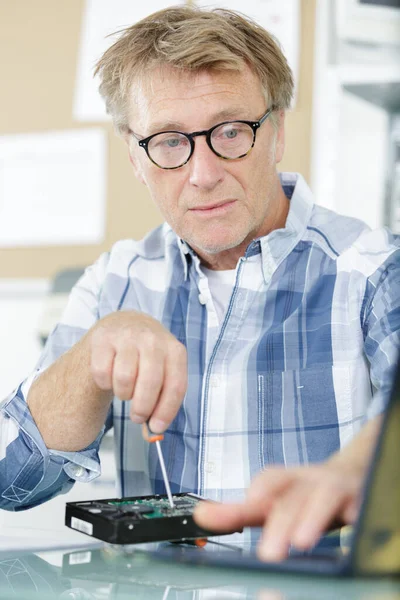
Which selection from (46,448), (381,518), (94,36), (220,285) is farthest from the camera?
(94,36)

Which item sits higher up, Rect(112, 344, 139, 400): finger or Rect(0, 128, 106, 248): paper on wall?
Rect(0, 128, 106, 248): paper on wall

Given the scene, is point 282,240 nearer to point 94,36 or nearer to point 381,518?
point 381,518

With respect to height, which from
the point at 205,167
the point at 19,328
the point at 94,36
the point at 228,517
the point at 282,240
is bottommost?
the point at 19,328

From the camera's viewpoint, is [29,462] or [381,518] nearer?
[381,518]

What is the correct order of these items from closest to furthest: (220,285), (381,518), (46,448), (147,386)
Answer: (381,518), (147,386), (46,448), (220,285)

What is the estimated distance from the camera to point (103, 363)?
790 millimetres

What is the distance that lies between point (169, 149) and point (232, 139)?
0.09 meters

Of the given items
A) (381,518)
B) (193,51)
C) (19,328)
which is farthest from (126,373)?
(19,328)

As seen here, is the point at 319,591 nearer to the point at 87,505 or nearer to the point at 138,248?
the point at 87,505

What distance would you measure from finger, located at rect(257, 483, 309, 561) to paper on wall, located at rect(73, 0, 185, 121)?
5.85 ft

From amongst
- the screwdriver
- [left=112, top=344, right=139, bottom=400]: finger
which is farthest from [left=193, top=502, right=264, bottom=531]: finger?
[left=112, top=344, right=139, bottom=400]: finger

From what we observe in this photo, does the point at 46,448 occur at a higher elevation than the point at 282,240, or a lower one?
lower

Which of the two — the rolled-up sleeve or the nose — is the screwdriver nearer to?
the rolled-up sleeve

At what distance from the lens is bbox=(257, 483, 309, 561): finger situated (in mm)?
431
